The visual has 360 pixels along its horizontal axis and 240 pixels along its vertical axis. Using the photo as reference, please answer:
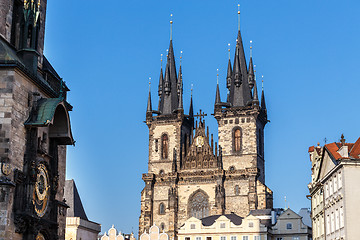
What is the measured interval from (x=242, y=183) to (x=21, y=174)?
59.8 metres

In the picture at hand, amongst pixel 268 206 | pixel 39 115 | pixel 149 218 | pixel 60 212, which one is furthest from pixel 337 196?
pixel 149 218

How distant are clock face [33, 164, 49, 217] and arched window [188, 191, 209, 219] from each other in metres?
58.3

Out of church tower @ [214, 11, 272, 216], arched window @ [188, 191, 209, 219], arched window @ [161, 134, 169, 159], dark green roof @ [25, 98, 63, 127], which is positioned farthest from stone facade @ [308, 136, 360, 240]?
arched window @ [161, 134, 169, 159]

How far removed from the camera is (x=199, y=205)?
80.1m

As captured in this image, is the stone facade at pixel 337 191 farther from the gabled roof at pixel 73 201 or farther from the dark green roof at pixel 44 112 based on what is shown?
the gabled roof at pixel 73 201

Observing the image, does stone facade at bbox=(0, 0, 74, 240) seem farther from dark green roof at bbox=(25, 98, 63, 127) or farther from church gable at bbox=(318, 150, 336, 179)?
church gable at bbox=(318, 150, 336, 179)

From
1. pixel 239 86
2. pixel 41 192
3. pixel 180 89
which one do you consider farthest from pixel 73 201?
pixel 41 192

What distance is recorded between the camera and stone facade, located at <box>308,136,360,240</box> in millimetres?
33406

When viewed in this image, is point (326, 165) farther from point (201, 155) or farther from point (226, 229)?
point (201, 155)

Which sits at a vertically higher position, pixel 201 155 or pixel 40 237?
pixel 201 155

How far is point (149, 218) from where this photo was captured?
80.6 m

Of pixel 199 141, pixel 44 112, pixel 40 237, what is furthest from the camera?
pixel 199 141

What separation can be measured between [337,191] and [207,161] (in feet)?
153

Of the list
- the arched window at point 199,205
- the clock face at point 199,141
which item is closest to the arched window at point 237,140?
the clock face at point 199,141
